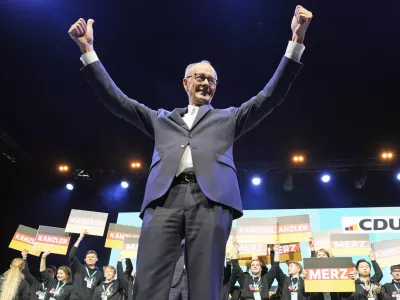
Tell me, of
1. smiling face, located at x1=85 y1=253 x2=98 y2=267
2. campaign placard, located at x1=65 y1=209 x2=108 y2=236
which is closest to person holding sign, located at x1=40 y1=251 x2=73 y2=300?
smiling face, located at x1=85 y1=253 x2=98 y2=267

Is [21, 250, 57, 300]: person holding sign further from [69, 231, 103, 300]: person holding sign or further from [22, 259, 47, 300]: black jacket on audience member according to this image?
[69, 231, 103, 300]: person holding sign

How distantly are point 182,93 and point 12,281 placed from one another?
3.89m

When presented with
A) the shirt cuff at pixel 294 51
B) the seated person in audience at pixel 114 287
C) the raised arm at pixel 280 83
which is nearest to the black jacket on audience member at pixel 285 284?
the seated person in audience at pixel 114 287

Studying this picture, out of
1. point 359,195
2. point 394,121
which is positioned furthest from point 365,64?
point 359,195

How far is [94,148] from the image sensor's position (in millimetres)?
9156

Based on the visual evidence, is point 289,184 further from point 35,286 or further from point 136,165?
point 35,286

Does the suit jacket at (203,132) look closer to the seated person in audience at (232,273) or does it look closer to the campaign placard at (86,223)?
the seated person in audience at (232,273)

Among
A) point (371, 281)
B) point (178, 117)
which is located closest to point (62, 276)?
point (371, 281)

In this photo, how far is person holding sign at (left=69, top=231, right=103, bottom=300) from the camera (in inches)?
225

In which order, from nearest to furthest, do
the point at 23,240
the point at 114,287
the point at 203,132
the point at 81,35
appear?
the point at 203,132 < the point at 81,35 < the point at 114,287 < the point at 23,240

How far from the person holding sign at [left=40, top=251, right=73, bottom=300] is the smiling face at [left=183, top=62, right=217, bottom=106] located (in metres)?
4.70

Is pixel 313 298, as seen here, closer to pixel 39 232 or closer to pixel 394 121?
pixel 39 232

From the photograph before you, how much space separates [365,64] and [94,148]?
5.31 metres

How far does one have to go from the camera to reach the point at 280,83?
63.6 inches
